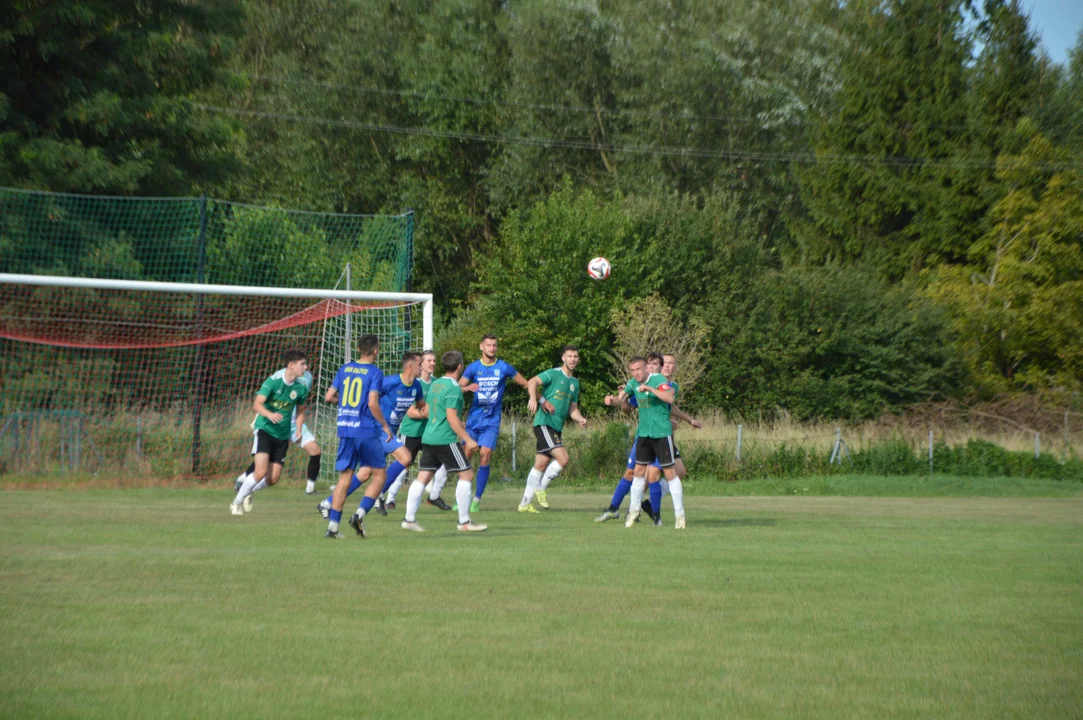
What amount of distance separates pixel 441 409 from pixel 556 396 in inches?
163

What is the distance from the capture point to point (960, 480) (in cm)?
2461

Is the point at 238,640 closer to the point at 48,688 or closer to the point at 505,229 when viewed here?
the point at 48,688

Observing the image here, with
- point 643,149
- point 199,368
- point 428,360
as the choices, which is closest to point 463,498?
point 428,360

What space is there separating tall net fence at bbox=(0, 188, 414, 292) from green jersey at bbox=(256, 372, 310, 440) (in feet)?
25.5

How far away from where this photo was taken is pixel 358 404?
500 inches

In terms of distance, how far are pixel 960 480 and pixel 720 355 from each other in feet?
45.5

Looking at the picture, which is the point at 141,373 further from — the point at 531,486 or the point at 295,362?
the point at 295,362

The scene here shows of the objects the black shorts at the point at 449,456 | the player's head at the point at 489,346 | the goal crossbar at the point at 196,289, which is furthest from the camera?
the goal crossbar at the point at 196,289

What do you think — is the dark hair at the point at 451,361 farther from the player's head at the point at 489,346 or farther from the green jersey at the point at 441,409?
the player's head at the point at 489,346

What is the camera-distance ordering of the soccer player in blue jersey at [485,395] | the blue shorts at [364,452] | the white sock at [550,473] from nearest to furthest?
the blue shorts at [364,452]
the soccer player in blue jersey at [485,395]
the white sock at [550,473]

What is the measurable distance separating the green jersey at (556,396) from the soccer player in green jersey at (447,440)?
3506mm

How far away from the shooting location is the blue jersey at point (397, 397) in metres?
15.7

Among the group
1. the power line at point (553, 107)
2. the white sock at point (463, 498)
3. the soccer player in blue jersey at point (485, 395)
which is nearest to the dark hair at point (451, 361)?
the white sock at point (463, 498)

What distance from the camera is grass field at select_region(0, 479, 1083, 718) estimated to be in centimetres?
551
